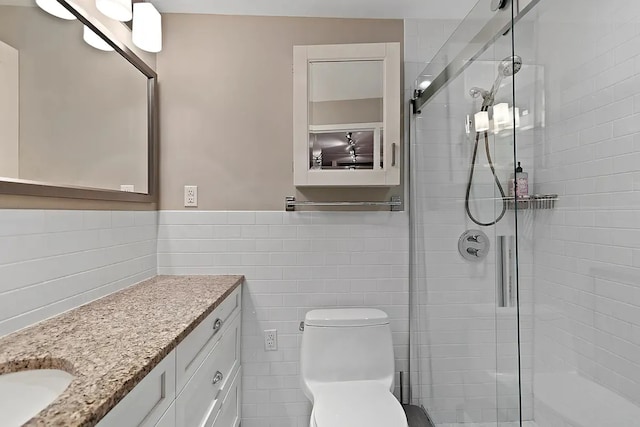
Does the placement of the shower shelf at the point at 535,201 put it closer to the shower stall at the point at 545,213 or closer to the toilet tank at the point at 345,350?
the shower stall at the point at 545,213

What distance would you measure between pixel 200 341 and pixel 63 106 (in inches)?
37.3

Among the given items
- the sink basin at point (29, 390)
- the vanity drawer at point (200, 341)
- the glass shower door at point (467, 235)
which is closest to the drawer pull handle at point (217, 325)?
the vanity drawer at point (200, 341)

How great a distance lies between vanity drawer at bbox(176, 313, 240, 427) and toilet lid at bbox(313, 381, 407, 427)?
0.42 metres

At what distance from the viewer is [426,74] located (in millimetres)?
2018

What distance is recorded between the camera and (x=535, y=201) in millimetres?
1229

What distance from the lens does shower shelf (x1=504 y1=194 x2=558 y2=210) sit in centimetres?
122

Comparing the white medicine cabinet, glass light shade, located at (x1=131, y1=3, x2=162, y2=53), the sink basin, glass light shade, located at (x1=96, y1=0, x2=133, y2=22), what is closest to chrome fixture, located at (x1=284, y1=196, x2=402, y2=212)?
the white medicine cabinet

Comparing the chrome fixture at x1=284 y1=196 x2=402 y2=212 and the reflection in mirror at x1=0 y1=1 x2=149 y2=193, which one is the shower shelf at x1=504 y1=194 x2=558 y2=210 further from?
the reflection in mirror at x1=0 y1=1 x2=149 y2=193

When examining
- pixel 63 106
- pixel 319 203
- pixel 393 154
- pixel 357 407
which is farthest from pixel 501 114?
pixel 63 106

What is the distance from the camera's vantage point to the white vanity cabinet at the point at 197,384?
35.2 inches

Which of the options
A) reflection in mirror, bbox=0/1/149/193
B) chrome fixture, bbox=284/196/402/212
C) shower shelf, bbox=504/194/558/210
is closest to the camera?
reflection in mirror, bbox=0/1/149/193

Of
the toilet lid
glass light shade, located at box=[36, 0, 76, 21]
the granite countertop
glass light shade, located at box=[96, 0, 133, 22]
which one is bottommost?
the toilet lid

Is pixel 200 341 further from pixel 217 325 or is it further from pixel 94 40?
pixel 94 40

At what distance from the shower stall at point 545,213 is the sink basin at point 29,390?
51.7 inches
